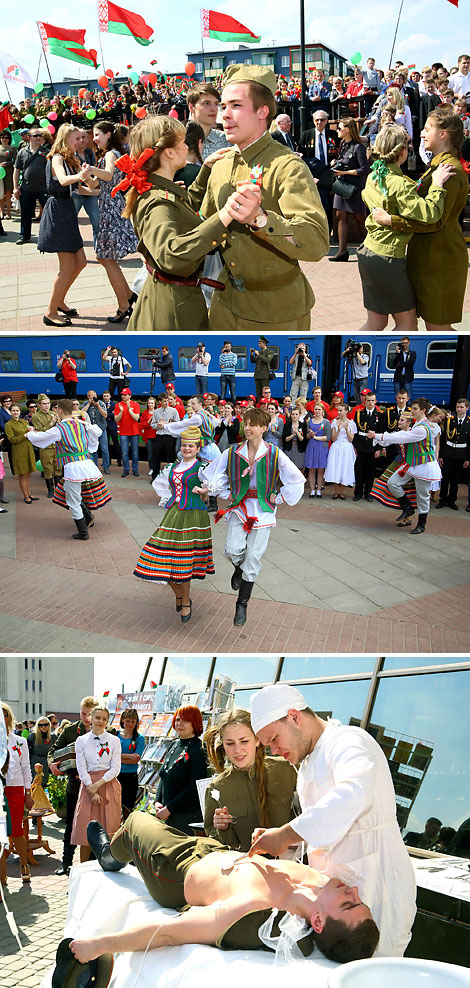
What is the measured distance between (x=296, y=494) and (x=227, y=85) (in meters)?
1.66

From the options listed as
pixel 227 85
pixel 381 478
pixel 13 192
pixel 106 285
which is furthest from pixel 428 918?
pixel 13 192

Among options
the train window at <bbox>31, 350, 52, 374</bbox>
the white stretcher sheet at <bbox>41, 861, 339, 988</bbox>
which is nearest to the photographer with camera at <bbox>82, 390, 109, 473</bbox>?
the train window at <bbox>31, 350, 52, 374</bbox>

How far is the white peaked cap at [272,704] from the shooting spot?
226 cm

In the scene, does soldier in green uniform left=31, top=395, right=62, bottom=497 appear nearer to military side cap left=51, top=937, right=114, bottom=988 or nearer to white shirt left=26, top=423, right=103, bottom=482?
white shirt left=26, top=423, right=103, bottom=482

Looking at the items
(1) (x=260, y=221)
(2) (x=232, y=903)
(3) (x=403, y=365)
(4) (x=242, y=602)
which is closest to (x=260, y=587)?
(4) (x=242, y=602)

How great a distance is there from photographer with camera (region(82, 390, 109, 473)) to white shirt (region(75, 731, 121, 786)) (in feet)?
4.21

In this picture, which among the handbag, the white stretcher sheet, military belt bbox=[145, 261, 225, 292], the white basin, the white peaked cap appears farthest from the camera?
the handbag

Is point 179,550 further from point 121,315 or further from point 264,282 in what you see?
point 264,282

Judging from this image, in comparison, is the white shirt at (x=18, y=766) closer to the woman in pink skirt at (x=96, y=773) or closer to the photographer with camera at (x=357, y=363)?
the woman in pink skirt at (x=96, y=773)

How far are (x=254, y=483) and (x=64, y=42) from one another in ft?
8.26

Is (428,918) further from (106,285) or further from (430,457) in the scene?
(106,285)

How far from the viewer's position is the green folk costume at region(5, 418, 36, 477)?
3744mm

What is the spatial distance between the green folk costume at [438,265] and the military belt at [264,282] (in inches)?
28.8

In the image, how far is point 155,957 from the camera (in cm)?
216
